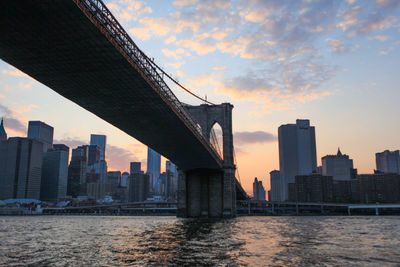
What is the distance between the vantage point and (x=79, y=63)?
27.6m

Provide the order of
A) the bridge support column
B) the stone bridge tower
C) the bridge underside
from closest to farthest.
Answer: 1. the bridge underside
2. the stone bridge tower
3. the bridge support column

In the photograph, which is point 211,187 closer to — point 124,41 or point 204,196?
point 204,196

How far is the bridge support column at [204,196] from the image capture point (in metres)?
79.1

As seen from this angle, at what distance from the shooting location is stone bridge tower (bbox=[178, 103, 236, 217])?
78.2m

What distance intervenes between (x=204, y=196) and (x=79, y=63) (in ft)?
191

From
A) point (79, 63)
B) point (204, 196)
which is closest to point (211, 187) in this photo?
point (204, 196)

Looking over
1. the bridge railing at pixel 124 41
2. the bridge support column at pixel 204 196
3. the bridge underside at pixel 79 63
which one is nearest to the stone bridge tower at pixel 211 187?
the bridge support column at pixel 204 196

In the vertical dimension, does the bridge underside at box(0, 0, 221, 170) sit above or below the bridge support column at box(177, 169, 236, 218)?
above

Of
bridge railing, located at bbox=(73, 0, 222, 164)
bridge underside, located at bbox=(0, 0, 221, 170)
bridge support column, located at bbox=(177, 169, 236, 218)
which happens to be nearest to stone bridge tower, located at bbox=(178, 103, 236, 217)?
bridge support column, located at bbox=(177, 169, 236, 218)

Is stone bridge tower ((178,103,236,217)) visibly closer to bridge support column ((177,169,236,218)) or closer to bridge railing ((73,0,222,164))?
bridge support column ((177,169,236,218))

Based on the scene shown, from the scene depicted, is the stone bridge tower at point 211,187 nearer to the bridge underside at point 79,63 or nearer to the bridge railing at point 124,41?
the bridge underside at point 79,63

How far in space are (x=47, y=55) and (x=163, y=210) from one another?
16573cm

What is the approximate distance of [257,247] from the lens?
26.2 m

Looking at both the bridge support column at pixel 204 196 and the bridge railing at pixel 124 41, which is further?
the bridge support column at pixel 204 196
